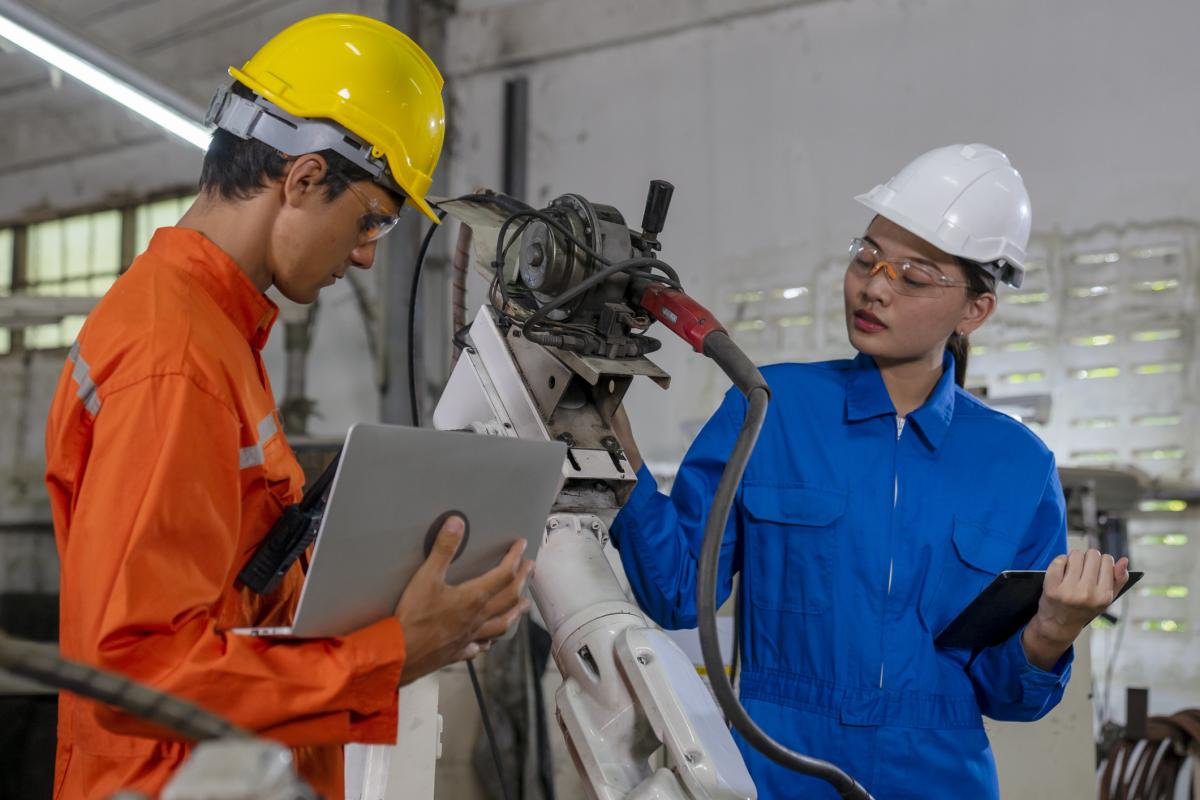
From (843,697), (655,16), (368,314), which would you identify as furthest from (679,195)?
(843,697)

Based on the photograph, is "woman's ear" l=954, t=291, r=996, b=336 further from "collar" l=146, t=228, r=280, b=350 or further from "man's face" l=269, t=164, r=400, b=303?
"collar" l=146, t=228, r=280, b=350

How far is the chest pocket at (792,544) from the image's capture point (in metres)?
1.71

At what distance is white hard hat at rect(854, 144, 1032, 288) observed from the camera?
179cm

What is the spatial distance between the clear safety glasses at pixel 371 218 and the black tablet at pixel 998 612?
2.96 ft

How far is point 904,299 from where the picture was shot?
5.80 ft

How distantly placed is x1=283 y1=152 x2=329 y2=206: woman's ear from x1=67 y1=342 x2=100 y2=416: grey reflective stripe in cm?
28

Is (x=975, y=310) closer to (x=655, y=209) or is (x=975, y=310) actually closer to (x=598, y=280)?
(x=655, y=209)

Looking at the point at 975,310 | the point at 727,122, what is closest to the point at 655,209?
the point at 975,310

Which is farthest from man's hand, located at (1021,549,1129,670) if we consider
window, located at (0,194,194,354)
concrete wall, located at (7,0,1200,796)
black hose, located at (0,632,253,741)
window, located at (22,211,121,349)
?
window, located at (22,211,121,349)

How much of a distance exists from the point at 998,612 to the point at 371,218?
1.01 m

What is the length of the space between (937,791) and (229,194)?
1265 millimetres

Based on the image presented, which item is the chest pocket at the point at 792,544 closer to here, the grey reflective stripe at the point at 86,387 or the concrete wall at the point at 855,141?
the grey reflective stripe at the point at 86,387

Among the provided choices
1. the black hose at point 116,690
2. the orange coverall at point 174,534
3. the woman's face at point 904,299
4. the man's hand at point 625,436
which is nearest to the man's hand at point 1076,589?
the woman's face at point 904,299

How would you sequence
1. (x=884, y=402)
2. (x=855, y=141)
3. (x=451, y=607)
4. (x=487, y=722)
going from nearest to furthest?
(x=451, y=607) < (x=487, y=722) < (x=884, y=402) < (x=855, y=141)
